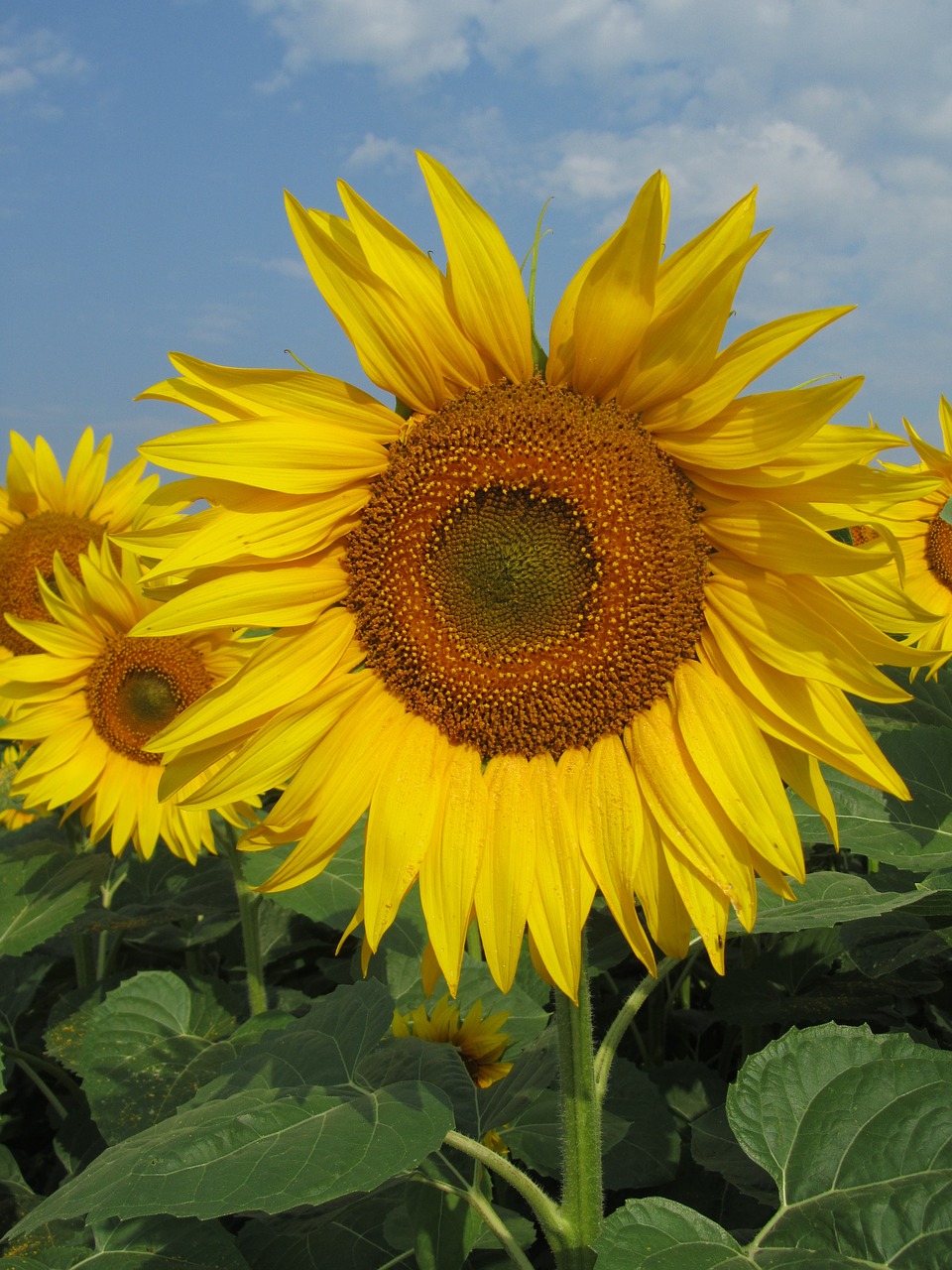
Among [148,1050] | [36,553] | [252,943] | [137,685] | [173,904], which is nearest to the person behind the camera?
[148,1050]

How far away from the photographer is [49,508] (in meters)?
6.01

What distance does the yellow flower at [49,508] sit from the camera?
579cm

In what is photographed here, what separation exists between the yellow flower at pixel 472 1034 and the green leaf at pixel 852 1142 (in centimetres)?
126

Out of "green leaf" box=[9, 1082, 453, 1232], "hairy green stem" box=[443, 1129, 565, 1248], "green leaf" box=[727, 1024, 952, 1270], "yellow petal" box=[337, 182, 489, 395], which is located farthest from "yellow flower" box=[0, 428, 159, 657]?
"green leaf" box=[727, 1024, 952, 1270]

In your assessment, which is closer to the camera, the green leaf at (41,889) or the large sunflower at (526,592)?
the large sunflower at (526,592)

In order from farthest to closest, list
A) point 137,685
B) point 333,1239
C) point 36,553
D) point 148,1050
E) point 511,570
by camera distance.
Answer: point 36,553
point 137,685
point 148,1050
point 333,1239
point 511,570

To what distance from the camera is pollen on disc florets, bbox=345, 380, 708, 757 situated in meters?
2.04

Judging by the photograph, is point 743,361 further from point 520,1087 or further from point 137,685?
point 137,685

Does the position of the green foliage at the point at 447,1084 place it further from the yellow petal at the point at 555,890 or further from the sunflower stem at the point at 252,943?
the yellow petal at the point at 555,890

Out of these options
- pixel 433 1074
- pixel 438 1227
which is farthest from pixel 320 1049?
pixel 438 1227

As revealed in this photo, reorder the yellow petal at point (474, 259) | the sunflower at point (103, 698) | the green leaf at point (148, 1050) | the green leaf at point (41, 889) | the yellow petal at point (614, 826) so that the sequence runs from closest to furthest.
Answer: the yellow petal at point (474, 259)
the yellow petal at point (614, 826)
the green leaf at point (148, 1050)
the green leaf at point (41, 889)
the sunflower at point (103, 698)

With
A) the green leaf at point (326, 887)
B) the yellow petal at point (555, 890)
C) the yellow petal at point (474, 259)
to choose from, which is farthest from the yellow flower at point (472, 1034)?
the yellow petal at point (474, 259)

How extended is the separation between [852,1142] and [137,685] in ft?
10.8

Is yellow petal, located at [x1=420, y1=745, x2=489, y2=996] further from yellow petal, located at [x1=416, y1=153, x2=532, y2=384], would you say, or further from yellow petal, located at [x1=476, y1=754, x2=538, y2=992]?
yellow petal, located at [x1=416, y1=153, x2=532, y2=384]
